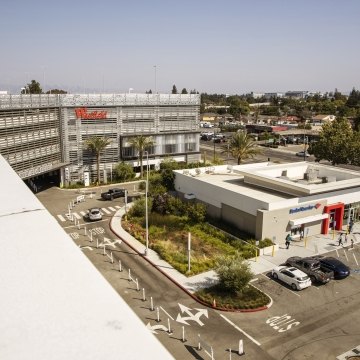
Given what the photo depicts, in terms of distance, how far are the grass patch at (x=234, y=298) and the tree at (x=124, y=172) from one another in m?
35.4

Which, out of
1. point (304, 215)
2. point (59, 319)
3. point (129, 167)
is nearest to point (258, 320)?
point (304, 215)

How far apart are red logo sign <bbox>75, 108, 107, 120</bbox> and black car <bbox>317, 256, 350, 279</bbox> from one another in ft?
134

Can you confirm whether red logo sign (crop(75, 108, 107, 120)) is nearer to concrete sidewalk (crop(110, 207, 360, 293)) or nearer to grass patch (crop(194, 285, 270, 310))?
concrete sidewalk (crop(110, 207, 360, 293))

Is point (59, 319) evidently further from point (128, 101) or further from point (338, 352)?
point (128, 101)

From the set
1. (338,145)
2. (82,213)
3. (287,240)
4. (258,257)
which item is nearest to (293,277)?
(258,257)

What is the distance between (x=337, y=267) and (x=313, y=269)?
1832 millimetres

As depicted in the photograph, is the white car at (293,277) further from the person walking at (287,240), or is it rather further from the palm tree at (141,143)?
the palm tree at (141,143)

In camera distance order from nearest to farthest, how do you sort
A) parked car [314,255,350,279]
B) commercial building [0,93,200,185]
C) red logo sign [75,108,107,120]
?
1. parked car [314,255,350,279]
2. commercial building [0,93,200,185]
3. red logo sign [75,108,107,120]

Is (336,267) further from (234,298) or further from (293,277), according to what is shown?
(234,298)

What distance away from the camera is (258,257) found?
31.9m

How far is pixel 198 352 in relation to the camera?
19.5 meters

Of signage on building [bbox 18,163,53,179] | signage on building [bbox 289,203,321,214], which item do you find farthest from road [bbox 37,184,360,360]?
signage on building [bbox 18,163,53,179]

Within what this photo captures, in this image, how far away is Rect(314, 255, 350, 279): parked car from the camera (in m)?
28.2

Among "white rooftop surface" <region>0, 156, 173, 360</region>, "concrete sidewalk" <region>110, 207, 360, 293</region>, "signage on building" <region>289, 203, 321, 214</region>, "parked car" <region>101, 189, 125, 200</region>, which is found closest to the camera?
"white rooftop surface" <region>0, 156, 173, 360</region>
